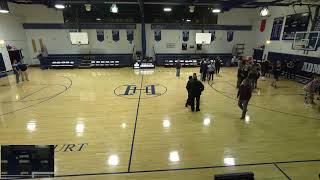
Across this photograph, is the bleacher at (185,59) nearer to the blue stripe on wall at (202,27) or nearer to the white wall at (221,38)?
the white wall at (221,38)

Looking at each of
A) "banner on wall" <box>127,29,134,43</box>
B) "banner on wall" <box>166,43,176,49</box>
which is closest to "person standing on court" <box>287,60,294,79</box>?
"banner on wall" <box>166,43,176,49</box>

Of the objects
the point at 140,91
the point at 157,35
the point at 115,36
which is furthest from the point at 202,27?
the point at 140,91

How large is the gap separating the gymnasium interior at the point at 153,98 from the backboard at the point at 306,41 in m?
0.06

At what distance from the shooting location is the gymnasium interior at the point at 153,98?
4.36m

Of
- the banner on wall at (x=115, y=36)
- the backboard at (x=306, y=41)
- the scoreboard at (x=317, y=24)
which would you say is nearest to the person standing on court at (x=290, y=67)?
the backboard at (x=306, y=41)

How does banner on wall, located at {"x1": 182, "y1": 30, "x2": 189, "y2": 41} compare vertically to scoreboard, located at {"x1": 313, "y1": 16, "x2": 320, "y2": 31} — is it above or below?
below

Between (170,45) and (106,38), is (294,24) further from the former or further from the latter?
(106,38)

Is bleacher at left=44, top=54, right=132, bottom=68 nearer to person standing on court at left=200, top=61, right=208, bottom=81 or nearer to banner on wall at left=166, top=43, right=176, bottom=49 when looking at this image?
banner on wall at left=166, top=43, right=176, bottom=49

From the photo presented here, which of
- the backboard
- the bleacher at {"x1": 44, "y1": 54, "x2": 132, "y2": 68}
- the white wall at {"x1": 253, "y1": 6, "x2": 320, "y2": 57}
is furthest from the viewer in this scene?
the bleacher at {"x1": 44, "y1": 54, "x2": 132, "y2": 68}

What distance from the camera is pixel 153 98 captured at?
9.09 metres

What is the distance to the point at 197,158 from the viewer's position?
15.2ft
